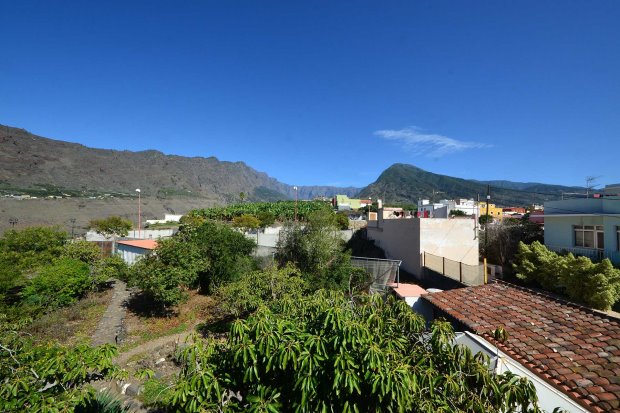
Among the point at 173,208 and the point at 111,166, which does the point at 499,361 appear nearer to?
the point at 173,208

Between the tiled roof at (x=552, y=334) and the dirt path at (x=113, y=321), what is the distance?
11165mm

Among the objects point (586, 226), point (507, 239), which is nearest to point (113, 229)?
point (507, 239)

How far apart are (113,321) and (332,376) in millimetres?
12522

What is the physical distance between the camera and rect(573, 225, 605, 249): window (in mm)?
14981

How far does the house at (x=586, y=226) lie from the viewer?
14.1 m

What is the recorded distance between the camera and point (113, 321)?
453 inches

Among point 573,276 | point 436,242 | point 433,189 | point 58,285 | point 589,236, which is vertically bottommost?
point 58,285

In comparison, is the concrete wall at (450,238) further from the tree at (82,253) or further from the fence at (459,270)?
the tree at (82,253)

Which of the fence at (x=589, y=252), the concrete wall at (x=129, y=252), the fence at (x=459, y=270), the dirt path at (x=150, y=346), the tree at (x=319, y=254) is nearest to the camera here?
the dirt path at (x=150, y=346)

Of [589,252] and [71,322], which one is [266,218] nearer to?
[71,322]

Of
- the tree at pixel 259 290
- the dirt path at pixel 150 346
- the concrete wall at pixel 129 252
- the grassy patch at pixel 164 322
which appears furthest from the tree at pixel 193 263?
the concrete wall at pixel 129 252

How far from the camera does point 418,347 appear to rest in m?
3.47

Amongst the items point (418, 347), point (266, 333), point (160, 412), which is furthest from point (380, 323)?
point (160, 412)

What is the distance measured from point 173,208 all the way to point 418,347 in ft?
311
